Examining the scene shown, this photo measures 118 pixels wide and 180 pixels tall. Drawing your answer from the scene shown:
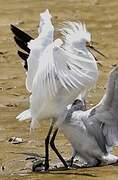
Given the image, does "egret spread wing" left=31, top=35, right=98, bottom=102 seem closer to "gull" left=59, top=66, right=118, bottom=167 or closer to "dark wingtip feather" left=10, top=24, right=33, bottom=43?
"gull" left=59, top=66, right=118, bottom=167

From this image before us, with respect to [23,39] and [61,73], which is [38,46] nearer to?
[61,73]

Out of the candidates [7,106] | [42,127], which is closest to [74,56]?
[42,127]

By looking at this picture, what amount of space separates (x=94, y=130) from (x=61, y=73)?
0.91 meters

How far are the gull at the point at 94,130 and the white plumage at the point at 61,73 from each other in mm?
216

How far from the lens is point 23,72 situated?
13.8 meters

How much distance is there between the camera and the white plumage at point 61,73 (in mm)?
9016

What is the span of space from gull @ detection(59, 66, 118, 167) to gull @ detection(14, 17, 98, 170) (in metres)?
0.21

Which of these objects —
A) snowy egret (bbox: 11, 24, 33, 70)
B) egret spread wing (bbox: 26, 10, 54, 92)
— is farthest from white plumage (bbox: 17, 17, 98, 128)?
snowy egret (bbox: 11, 24, 33, 70)

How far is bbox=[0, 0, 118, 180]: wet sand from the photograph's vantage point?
30.8 feet

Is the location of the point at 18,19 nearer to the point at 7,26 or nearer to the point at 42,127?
the point at 7,26

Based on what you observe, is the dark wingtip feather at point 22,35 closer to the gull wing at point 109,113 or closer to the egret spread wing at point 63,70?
the egret spread wing at point 63,70

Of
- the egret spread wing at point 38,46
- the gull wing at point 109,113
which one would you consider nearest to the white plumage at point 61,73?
A: the egret spread wing at point 38,46

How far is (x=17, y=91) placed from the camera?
42.2 feet

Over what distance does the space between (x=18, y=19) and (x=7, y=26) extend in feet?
1.95
